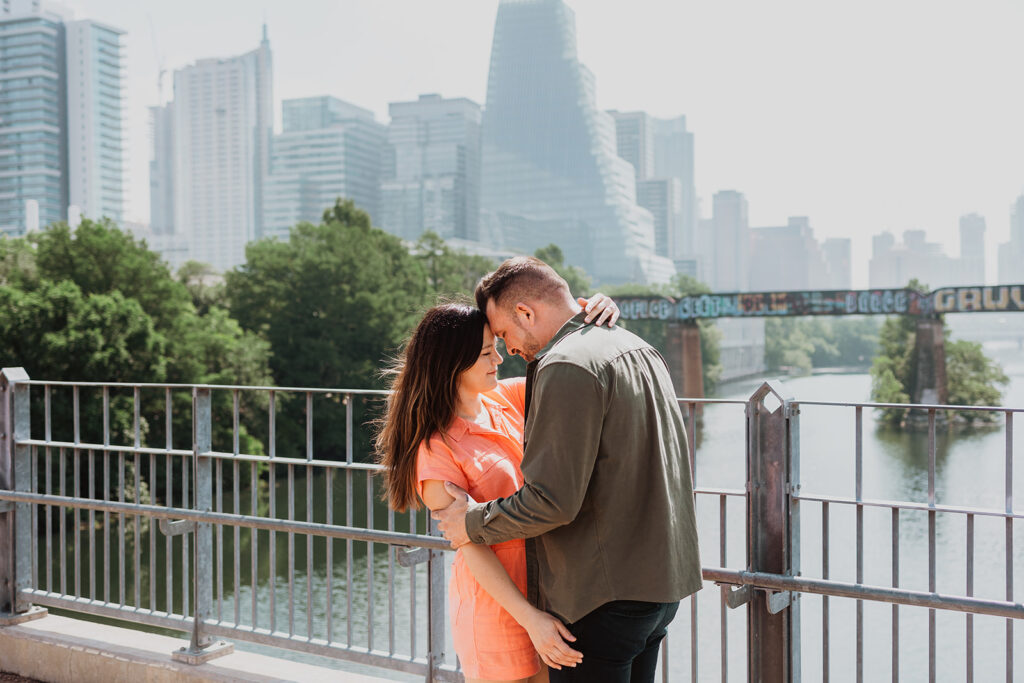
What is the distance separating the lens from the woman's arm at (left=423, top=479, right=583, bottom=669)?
1962 mm

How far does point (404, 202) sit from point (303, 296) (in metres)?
104

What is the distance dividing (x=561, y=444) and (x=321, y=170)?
14475 cm

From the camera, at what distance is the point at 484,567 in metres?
2.04

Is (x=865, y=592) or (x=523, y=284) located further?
(x=865, y=592)

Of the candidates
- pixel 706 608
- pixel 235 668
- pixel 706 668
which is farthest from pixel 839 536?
pixel 235 668

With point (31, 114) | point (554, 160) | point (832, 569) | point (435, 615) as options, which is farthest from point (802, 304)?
point (31, 114)

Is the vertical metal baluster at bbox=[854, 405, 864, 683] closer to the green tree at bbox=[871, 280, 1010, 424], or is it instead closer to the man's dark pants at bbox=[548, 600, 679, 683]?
the man's dark pants at bbox=[548, 600, 679, 683]

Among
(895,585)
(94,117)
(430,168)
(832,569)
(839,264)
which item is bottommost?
(832,569)

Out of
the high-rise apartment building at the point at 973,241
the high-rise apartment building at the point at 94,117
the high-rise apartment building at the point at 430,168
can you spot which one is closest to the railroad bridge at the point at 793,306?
the high-rise apartment building at the point at 973,241

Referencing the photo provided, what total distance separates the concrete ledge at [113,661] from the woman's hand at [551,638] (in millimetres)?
1944

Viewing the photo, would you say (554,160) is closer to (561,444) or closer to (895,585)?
(895,585)

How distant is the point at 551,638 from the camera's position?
1956 mm

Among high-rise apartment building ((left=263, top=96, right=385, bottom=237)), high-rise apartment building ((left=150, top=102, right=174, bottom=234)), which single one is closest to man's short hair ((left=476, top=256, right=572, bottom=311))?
high-rise apartment building ((left=263, top=96, right=385, bottom=237))

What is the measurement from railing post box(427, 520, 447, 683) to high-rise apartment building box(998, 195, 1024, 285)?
282 ft
